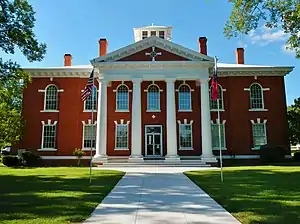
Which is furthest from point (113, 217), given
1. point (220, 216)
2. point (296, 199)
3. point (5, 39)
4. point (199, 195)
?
point (5, 39)

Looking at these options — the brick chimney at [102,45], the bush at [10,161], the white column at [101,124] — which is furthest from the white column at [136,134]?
the bush at [10,161]

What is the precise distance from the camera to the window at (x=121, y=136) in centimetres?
2731

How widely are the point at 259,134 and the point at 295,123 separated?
3.22 meters

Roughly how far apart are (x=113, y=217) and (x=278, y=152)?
2218 centimetres

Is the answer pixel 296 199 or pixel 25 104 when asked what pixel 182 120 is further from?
pixel 296 199

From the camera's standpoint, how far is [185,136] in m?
27.3

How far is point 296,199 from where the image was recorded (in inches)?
333

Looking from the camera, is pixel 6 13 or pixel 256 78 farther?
pixel 256 78

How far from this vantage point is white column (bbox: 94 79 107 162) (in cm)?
2462

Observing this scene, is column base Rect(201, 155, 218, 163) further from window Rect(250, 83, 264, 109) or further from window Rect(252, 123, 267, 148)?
window Rect(250, 83, 264, 109)

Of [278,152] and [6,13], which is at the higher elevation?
[6,13]

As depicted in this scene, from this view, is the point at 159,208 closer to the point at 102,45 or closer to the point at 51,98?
the point at 51,98

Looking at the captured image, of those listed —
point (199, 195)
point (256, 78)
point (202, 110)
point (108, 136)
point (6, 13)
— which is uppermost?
point (6, 13)

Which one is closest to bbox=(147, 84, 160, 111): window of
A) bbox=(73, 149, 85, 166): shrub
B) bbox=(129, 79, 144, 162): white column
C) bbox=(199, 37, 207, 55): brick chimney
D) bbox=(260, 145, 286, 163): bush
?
bbox=(129, 79, 144, 162): white column
